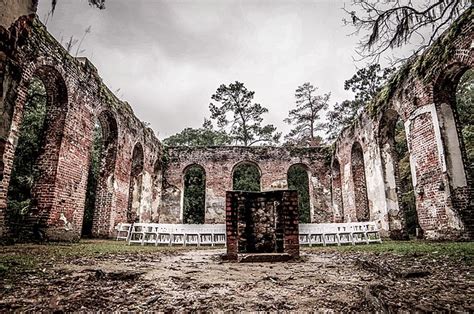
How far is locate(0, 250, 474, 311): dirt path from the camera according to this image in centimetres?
220

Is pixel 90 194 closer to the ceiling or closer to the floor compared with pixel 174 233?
closer to the ceiling

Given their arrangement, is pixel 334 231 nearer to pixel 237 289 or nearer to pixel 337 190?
pixel 337 190

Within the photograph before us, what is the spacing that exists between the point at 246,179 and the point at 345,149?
991cm

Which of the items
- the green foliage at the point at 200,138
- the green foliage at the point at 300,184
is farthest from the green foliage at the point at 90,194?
the green foliage at the point at 300,184

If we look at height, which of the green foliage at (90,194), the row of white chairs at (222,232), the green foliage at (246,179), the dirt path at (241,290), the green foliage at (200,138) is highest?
the green foliage at (200,138)

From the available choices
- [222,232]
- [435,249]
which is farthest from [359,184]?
[435,249]

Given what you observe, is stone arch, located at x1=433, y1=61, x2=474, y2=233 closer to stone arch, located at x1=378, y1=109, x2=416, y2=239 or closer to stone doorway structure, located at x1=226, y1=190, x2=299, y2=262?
stone arch, located at x1=378, y1=109, x2=416, y2=239

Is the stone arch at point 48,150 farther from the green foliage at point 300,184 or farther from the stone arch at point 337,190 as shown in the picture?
the green foliage at point 300,184

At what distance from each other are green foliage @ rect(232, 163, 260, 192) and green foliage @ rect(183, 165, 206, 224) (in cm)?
284

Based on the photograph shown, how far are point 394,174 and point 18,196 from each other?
14113 mm

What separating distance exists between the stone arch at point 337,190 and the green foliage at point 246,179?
7208 mm

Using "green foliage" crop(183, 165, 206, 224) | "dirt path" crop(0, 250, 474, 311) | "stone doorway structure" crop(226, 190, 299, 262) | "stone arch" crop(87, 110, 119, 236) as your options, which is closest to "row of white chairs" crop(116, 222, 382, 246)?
"stone arch" crop(87, 110, 119, 236)

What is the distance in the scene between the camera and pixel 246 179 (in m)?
23.2

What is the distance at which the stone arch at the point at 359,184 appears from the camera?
13305 mm
